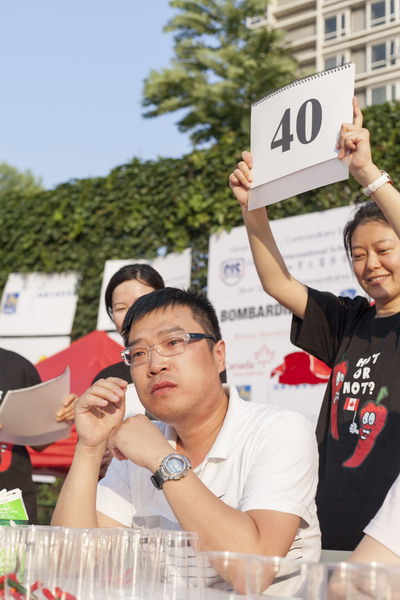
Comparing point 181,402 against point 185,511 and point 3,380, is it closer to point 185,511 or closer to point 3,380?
point 185,511

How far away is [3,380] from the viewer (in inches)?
115

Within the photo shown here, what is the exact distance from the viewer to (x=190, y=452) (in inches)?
67.4

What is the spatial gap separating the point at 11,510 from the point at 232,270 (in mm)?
4564

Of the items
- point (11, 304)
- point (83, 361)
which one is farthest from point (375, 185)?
point (11, 304)

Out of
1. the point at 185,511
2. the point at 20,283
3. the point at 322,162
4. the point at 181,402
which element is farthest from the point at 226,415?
the point at 20,283

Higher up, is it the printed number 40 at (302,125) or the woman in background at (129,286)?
the printed number 40 at (302,125)

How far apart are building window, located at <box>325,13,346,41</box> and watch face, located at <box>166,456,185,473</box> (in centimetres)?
4575

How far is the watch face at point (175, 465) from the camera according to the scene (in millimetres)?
1348

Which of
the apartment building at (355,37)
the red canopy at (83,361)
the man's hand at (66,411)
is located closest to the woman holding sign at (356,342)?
the man's hand at (66,411)

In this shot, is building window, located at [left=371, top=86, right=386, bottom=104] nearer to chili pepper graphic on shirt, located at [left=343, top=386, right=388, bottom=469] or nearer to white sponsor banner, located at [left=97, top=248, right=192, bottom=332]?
white sponsor banner, located at [left=97, top=248, right=192, bottom=332]

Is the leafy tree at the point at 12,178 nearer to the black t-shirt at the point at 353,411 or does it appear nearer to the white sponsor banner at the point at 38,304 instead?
the white sponsor banner at the point at 38,304

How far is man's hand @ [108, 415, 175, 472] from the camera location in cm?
142

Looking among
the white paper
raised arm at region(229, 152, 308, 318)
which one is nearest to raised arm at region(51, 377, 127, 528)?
raised arm at region(229, 152, 308, 318)

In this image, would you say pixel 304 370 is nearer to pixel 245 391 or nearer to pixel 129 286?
pixel 245 391
